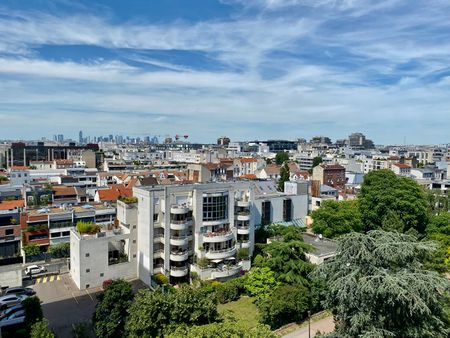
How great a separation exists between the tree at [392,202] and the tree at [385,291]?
24558mm

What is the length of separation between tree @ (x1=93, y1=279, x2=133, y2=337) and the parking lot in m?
5.25

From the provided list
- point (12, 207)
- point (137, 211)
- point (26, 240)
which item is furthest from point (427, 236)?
point (12, 207)

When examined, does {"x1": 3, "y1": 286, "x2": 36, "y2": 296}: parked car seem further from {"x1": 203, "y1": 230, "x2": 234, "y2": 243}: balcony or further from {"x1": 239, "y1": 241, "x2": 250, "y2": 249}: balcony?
{"x1": 239, "y1": 241, "x2": 250, "y2": 249}: balcony

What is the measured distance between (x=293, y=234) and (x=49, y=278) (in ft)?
85.0

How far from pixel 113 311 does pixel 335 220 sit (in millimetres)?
29623

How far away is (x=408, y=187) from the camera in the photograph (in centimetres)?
4456

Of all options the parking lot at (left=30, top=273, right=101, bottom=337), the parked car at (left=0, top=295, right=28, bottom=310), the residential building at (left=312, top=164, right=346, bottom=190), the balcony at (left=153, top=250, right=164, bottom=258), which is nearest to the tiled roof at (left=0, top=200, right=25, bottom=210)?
the parking lot at (left=30, top=273, right=101, bottom=337)

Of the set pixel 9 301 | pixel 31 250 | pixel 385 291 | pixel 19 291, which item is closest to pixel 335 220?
pixel 385 291

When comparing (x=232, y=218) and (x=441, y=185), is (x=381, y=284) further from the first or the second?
(x=441, y=185)

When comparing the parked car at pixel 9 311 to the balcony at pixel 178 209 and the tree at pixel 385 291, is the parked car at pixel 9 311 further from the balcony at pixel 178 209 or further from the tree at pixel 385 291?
the tree at pixel 385 291

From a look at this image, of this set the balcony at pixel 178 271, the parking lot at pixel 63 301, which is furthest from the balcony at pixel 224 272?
the parking lot at pixel 63 301

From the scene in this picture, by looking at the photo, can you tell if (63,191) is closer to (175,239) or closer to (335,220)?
(175,239)

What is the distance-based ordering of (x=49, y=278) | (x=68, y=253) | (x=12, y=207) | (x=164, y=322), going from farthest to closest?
(x=12, y=207) < (x=68, y=253) < (x=49, y=278) < (x=164, y=322)

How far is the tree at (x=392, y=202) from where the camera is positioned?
1703 inches
